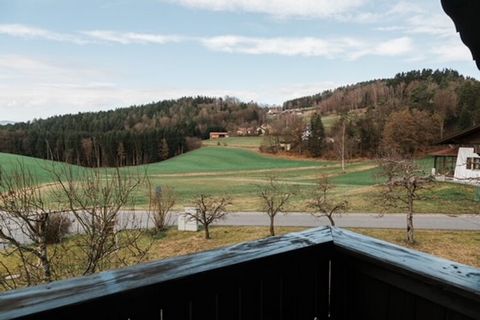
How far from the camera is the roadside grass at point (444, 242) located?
19.7ft

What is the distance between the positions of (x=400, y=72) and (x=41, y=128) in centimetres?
840

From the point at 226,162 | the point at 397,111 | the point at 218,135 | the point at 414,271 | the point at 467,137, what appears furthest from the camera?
the point at 226,162

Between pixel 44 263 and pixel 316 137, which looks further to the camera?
pixel 316 137

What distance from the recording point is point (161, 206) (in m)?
8.05

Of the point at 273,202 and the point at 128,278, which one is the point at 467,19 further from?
the point at 273,202

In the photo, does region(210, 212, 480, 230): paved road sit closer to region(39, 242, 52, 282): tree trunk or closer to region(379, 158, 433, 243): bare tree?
region(379, 158, 433, 243): bare tree

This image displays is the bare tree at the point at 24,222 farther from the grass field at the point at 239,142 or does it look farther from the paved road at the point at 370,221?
the grass field at the point at 239,142

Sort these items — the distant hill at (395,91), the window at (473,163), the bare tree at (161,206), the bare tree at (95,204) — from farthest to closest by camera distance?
1. the window at (473,163)
2. the bare tree at (161,206)
3. the distant hill at (395,91)
4. the bare tree at (95,204)

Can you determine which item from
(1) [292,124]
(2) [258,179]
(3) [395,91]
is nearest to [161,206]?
(3) [395,91]

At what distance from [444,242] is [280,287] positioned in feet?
23.2

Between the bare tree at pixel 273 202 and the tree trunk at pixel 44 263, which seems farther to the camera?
the bare tree at pixel 273 202

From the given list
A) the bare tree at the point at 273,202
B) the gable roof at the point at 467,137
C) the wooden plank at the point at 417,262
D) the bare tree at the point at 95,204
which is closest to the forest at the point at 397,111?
the gable roof at the point at 467,137

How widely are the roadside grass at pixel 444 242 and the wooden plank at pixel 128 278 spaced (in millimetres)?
5265

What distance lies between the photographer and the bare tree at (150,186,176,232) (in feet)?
25.6
